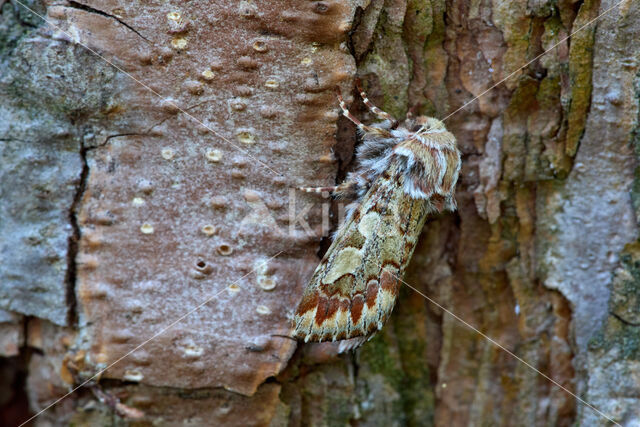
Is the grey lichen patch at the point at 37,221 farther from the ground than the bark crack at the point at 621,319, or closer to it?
farther from the ground

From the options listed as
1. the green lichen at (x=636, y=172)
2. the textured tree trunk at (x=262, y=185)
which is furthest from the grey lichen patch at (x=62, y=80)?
the green lichen at (x=636, y=172)

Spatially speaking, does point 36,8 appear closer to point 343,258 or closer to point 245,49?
point 245,49

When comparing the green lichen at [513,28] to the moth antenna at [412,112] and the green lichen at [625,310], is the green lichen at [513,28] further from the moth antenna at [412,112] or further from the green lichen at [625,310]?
the green lichen at [625,310]

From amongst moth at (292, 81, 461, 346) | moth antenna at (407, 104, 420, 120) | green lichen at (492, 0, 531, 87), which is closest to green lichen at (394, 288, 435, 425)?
moth at (292, 81, 461, 346)

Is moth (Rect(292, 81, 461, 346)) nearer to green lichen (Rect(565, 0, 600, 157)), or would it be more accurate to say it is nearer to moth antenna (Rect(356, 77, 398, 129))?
moth antenna (Rect(356, 77, 398, 129))

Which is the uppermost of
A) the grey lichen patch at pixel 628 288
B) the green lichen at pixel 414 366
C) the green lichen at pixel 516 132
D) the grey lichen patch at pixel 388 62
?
the grey lichen patch at pixel 388 62
